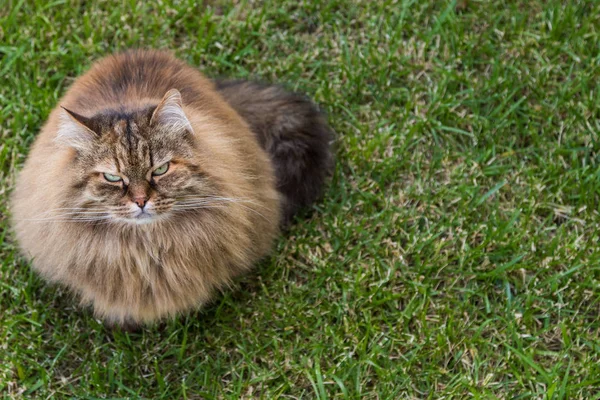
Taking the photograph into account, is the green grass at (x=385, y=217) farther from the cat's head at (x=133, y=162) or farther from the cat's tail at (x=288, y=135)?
the cat's head at (x=133, y=162)

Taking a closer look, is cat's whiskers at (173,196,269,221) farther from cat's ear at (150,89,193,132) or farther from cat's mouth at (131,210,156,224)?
cat's ear at (150,89,193,132)

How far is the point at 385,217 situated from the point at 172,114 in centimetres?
120

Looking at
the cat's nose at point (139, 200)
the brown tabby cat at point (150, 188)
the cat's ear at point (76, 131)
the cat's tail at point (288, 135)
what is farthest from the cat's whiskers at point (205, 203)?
the cat's tail at point (288, 135)

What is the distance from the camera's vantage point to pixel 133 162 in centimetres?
228

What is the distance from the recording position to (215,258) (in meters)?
2.62

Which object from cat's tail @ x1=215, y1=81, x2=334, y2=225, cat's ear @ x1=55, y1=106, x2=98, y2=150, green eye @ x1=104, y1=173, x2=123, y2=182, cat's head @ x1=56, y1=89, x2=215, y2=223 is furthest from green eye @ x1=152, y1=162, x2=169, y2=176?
cat's tail @ x1=215, y1=81, x2=334, y2=225

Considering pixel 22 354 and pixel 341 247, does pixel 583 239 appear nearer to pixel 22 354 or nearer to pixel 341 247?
pixel 341 247

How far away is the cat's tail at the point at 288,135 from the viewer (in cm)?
305

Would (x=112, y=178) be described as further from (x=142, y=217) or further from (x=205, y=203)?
(x=205, y=203)

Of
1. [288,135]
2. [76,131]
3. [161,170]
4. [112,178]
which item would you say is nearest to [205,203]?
[161,170]

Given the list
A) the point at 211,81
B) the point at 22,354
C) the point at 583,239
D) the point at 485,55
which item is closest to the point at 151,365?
the point at 22,354

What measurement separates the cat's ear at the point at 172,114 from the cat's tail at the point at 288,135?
71 centimetres

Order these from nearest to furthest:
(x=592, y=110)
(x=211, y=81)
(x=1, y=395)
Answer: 1. (x=1, y=395)
2. (x=211, y=81)
3. (x=592, y=110)

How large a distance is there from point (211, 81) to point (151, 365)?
3.91 feet
